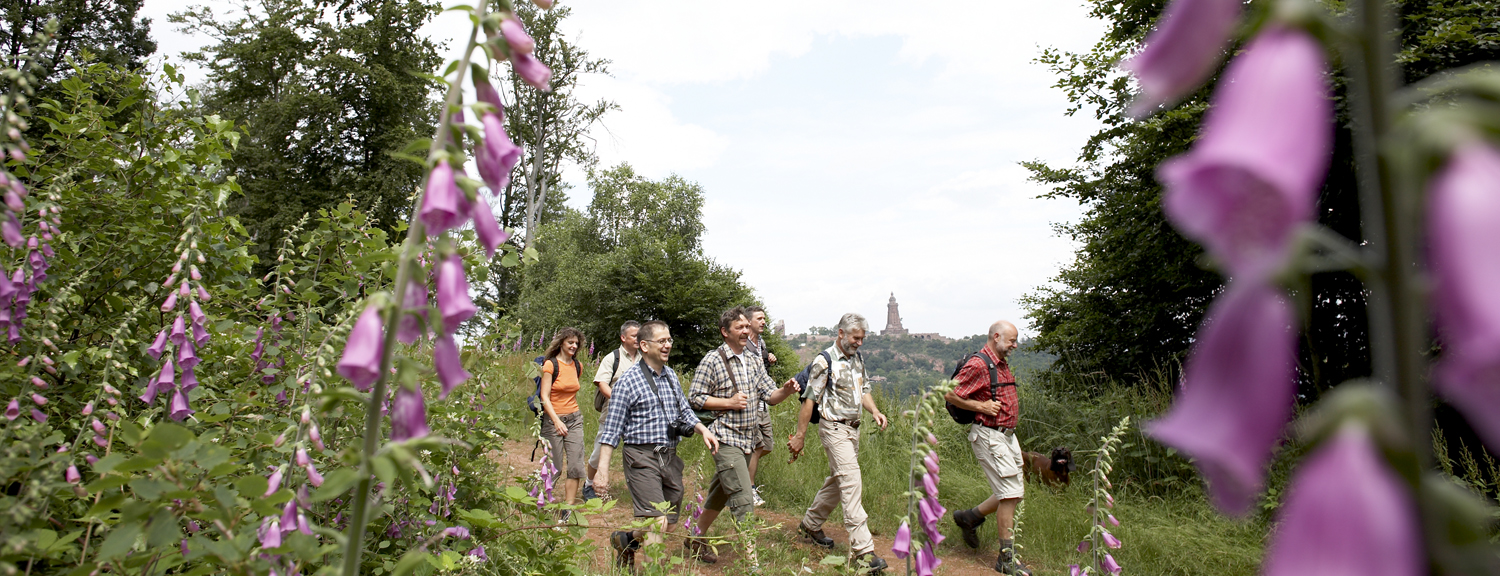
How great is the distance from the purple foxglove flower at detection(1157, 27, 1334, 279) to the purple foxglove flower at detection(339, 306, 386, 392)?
39.9 inches

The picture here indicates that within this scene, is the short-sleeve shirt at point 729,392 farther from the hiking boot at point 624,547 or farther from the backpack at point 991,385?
the backpack at point 991,385

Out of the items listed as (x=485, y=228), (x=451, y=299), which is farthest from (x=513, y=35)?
(x=451, y=299)

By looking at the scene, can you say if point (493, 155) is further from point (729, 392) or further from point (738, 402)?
point (729, 392)

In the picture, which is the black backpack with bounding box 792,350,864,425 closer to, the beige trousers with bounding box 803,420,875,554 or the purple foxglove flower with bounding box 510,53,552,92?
the beige trousers with bounding box 803,420,875,554

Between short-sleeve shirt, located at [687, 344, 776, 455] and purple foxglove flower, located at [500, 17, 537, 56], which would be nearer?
purple foxglove flower, located at [500, 17, 537, 56]

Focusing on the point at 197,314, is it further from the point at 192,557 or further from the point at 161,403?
the point at 192,557

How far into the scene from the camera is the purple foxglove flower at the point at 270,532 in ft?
5.90

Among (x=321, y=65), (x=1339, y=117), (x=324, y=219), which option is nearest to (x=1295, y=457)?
(x=1339, y=117)

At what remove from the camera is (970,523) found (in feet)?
24.7

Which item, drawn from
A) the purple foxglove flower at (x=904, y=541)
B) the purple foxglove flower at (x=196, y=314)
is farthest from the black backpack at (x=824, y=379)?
the purple foxglove flower at (x=196, y=314)

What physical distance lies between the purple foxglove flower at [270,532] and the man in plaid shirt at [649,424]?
4.37 metres

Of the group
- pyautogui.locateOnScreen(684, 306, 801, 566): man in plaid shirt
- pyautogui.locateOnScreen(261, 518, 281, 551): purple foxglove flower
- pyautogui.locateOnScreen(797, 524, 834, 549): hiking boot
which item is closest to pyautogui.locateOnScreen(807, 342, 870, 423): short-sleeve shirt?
pyautogui.locateOnScreen(684, 306, 801, 566): man in plaid shirt

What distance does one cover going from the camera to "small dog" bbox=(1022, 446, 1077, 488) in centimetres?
869

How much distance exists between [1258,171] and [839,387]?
6.61 metres
